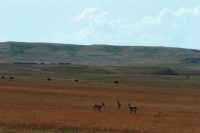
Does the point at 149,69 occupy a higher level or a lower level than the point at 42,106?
lower

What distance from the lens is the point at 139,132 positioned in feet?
99.1

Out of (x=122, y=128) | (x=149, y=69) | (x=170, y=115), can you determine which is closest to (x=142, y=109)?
(x=170, y=115)

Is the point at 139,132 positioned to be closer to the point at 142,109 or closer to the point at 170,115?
the point at 170,115

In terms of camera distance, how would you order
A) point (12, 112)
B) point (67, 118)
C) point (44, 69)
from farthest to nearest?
point (44, 69), point (12, 112), point (67, 118)

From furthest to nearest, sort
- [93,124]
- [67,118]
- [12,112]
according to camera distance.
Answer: [12,112], [67,118], [93,124]

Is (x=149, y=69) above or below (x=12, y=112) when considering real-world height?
below

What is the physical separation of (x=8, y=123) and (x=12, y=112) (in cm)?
690

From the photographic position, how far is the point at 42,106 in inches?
1766

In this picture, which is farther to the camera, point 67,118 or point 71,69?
point 71,69

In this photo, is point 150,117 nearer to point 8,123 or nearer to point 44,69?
point 8,123

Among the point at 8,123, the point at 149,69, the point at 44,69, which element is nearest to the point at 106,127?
the point at 8,123

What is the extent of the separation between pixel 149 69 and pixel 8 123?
124152mm

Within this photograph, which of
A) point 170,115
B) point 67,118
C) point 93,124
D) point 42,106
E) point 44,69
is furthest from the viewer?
point 44,69

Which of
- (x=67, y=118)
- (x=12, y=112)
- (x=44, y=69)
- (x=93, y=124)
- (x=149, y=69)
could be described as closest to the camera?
(x=93, y=124)
